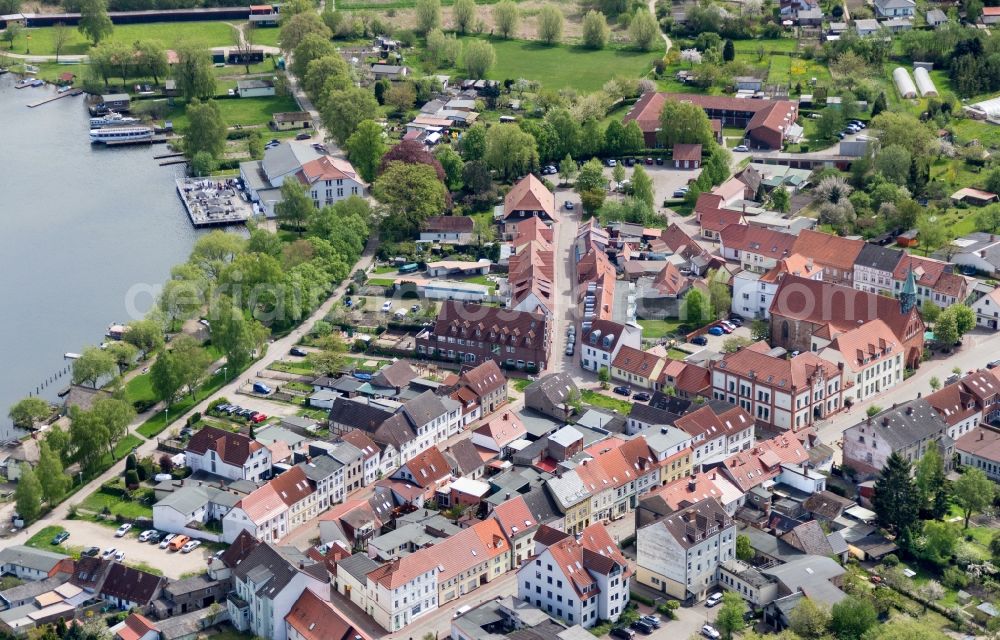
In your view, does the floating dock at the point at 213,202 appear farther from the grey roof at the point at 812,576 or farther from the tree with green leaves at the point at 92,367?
the grey roof at the point at 812,576

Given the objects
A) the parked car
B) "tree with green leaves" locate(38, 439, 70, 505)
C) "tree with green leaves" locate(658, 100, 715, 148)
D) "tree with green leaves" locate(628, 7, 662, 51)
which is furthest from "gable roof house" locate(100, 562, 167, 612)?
"tree with green leaves" locate(628, 7, 662, 51)

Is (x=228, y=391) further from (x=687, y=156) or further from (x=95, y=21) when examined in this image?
(x=95, y=21)

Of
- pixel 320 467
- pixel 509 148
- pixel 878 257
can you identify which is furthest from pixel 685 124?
pixel 320 467

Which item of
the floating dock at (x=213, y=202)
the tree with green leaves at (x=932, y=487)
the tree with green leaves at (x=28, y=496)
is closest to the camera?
the tree with green leaves at (x=932, y=487)

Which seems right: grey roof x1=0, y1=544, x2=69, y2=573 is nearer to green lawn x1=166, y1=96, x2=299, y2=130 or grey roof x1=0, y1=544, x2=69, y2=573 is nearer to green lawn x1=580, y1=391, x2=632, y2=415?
green lawn x1=580, y1=391, x2=632, y2=415

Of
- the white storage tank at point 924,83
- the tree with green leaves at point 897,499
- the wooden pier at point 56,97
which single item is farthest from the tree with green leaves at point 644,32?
the tree with green leaves at point 897,499

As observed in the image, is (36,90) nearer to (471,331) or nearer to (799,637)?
(471,331)
